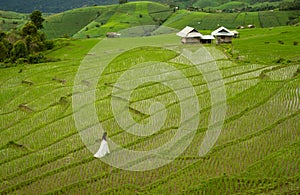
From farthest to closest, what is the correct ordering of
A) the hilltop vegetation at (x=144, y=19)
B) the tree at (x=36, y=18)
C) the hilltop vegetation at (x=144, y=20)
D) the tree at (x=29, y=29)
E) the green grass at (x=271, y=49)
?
the hilltop vegetation at (x=144, y=19) → the hilltop vegetation at (x=144, y=20) → the tree at (x=36, y=18) → the tree at (x=29, y=29) → the green grass at (x=271, y=49)

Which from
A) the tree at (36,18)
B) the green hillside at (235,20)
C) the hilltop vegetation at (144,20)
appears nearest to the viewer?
the tree at (36,18)

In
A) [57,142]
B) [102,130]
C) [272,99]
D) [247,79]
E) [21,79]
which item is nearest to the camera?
[57,142]

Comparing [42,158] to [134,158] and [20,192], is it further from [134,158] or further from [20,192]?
[134,158]

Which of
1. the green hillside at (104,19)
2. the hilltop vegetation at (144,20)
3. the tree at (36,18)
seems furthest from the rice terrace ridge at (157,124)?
the green hillside at (104,19)

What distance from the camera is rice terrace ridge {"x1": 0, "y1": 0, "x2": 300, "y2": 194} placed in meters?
7.39

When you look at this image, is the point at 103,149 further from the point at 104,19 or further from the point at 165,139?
the point at 104,19

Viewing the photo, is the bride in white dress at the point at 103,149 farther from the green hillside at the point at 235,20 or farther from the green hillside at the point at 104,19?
Answer: the green hillside at the point at 104,19

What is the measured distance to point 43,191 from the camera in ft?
24.1

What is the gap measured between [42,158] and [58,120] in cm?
310

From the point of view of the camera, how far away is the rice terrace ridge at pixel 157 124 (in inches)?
291

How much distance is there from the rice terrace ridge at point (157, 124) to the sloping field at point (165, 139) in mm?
35

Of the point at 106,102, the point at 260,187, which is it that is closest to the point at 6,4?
the point at 106,102

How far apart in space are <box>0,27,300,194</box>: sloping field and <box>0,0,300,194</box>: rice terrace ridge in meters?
0.03

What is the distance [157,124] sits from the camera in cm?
1070
